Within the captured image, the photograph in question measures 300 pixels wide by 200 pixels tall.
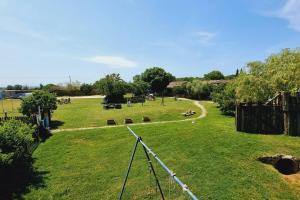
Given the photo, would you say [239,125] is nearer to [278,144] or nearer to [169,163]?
[278,144]

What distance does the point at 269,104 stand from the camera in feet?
52.1

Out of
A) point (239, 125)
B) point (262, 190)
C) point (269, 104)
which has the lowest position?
point (262, 190)

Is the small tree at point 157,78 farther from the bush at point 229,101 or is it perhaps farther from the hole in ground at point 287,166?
the hole in ground at point 287,166

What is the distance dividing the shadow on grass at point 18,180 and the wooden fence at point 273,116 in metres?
11.1

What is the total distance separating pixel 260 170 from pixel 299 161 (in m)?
1.78

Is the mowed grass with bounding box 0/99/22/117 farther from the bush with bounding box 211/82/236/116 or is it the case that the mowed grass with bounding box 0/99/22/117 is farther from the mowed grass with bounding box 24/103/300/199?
the bush with bounding box 211/82/236/116

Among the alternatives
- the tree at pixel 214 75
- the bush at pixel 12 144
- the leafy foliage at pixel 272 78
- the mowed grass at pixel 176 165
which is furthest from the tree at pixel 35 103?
the tree at pixel 214 75

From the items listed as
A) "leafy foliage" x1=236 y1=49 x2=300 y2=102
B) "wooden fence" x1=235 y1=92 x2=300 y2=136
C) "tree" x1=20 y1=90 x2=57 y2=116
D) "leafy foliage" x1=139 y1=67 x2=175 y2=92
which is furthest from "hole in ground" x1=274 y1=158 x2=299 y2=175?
"leafy foliage" x1=139 y1=67 x2=175 y2=92

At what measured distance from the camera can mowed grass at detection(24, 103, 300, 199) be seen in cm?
867

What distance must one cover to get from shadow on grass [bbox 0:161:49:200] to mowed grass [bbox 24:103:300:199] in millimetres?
221

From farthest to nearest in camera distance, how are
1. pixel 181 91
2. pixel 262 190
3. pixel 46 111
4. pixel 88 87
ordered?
pixel 88 87 → pixel 181 91 → pixel 46 111 → pixel 262 190

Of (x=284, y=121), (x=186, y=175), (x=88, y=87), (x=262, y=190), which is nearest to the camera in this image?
(x=262, y=190)

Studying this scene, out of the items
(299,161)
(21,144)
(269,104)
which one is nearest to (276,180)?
(299,161)

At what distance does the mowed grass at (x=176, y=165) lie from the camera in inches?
341
